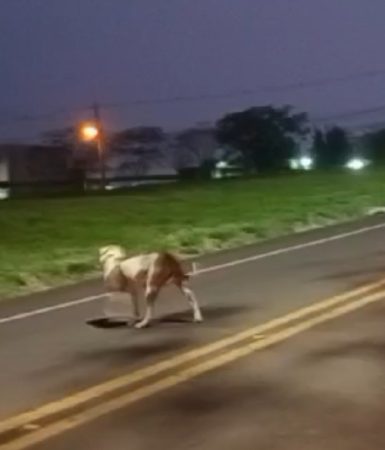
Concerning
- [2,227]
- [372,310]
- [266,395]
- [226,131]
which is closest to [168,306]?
[372,310]

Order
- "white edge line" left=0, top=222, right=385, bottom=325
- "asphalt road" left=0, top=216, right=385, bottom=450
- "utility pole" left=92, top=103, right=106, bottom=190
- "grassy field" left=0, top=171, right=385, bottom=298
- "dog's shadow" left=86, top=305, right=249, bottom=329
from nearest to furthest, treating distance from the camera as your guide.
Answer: "asphalt road" left=0, top=216, right=385, bottom=450 → "dog's shadow" left=86, top=305, right=249, bottom=329 → "white edge line" left=0, top=222, right=385, bottom=325 → "grassy field" left=0, top=171, right=385, bottom=298 → "utility pole" left=92, top=103, right=106, bottom=190

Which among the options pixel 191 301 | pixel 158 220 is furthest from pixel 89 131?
pixel 191 301

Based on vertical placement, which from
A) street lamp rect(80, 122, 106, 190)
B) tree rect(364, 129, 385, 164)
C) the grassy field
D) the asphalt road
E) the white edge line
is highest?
street lamp rect(80, 122, 106, 190)

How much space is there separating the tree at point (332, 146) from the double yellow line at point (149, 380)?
43896 mm

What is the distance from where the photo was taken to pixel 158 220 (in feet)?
78.9

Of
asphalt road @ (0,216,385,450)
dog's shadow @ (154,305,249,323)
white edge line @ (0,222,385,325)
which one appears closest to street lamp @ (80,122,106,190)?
white edge line @ (0,222,385,325)

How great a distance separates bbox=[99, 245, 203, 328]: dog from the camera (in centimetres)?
1065

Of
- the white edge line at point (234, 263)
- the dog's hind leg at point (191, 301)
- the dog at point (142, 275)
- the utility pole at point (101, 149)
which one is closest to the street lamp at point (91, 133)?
the utility pole at point (101, 149)

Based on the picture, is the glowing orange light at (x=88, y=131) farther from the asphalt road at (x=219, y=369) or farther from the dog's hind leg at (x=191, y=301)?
the dog's hind leg at (x=191, y=301)

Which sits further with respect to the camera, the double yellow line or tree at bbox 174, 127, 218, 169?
tree at bbox 174, 127, 218, 169

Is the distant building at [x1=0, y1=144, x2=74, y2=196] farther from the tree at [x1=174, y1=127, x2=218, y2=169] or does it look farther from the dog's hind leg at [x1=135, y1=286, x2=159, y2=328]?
the dog's hind leg at [x1=135, y1=286, x2=159, y2=328]

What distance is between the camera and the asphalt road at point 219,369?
7215mm

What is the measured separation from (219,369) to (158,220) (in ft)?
49.8

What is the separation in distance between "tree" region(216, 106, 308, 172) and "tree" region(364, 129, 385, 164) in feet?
12.4
